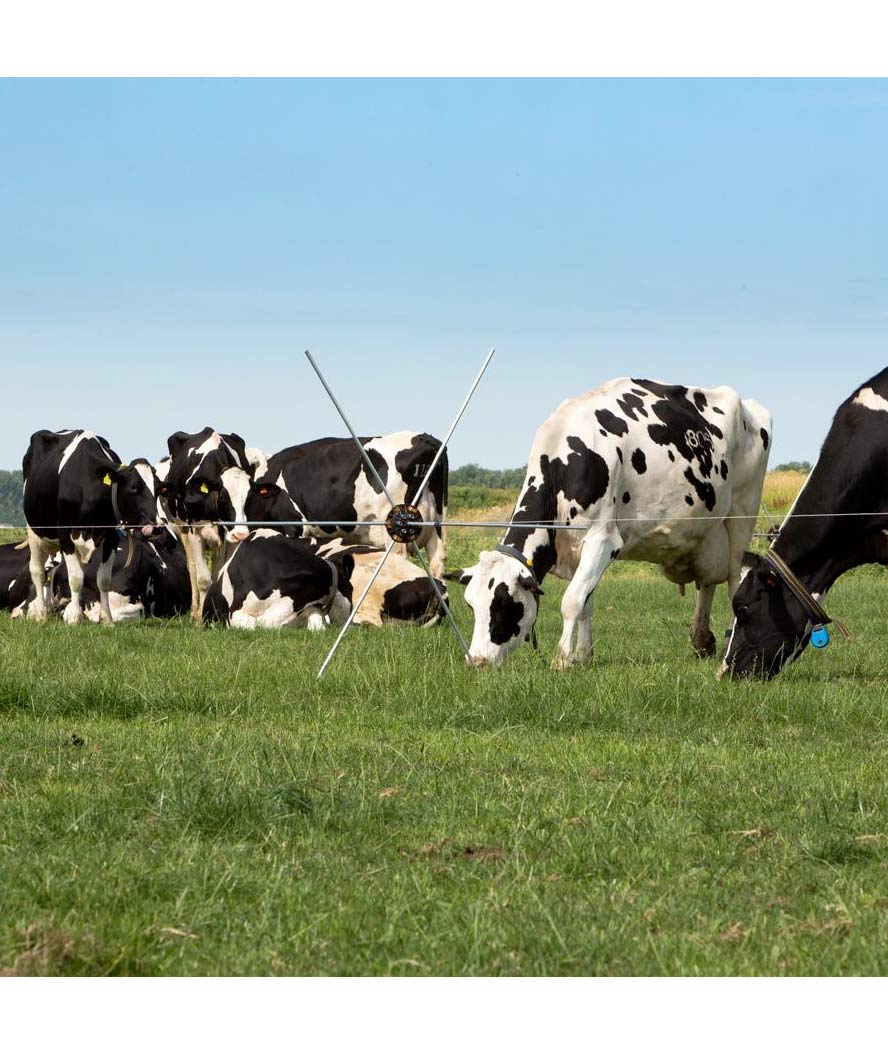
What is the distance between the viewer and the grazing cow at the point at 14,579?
67.2 ft

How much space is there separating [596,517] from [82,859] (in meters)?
8.13

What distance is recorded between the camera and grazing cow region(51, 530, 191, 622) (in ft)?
64.2

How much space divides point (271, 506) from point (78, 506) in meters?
3.60

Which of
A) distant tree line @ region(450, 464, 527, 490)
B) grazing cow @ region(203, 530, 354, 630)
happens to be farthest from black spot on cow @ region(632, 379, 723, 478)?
distant tree line @ region(450, 464, 527, 490)

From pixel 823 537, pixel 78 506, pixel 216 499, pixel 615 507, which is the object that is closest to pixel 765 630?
pixel 823 537

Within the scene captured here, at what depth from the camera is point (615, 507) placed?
45.5ft

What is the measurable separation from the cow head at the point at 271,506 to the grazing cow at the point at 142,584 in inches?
49.9

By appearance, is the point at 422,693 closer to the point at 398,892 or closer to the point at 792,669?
the point at 792,669

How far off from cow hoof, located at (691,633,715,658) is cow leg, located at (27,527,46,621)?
8.73 metres

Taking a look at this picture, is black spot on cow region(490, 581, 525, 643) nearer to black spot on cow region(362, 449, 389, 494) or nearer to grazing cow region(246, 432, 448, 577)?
grazing cow region(246, 432, 448, 577)

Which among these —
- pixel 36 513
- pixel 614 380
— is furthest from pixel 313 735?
pixel 36 513

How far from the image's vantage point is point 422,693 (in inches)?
416

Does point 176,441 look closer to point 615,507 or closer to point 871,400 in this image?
point 615,507

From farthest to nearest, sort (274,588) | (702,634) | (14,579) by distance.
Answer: (14,579), (274,588), (702,634)
